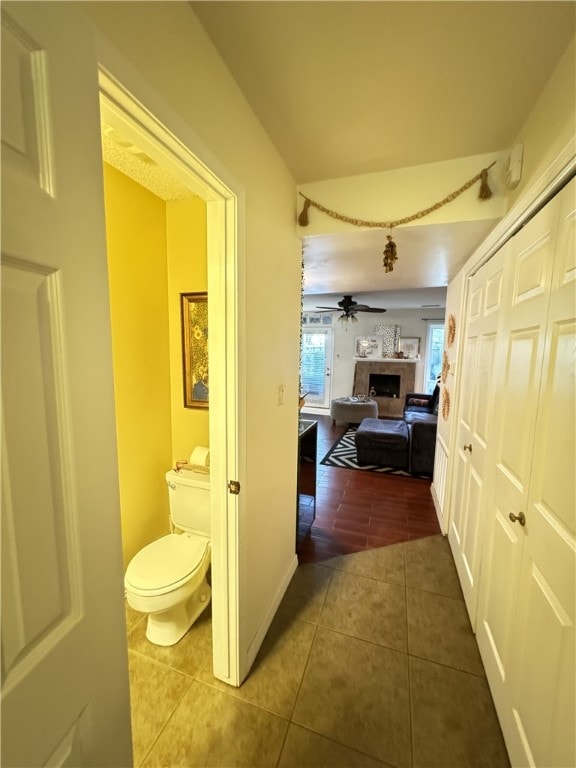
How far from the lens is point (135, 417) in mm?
1778

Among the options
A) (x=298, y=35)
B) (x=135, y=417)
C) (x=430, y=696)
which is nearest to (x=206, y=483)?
(x=135, y=417)

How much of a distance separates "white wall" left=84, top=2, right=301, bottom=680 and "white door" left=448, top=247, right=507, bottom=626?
105 centimetres

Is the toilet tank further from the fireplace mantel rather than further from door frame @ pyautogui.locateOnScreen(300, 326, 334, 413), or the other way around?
door frame @ pyautogui.locateOnScreen(300, 326, 334, 413)

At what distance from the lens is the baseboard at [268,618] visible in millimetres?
1422

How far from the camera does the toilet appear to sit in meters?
1.42

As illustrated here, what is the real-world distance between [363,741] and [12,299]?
71.5 inches

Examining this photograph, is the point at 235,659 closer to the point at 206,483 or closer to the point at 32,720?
the point at 206,483

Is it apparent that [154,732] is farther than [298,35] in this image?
Yes

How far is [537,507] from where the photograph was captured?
38.7 inches

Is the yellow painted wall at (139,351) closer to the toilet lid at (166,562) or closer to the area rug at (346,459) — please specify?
the toilet lid at (166,562)

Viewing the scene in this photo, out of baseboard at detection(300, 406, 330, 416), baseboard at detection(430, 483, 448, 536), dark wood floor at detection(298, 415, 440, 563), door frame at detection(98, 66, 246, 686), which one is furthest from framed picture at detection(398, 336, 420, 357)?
door frame at detection(98, 66, 246, 686)

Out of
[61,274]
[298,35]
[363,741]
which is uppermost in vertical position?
[298,35]

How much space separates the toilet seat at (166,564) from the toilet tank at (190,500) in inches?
2.7

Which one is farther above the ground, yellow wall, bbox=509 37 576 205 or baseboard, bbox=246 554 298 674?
yellow wall, bbox=509 37 576 205
